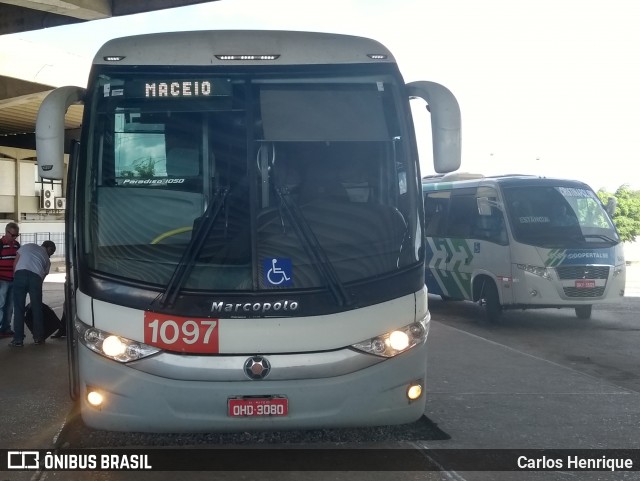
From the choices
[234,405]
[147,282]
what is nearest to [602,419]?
[234,405]

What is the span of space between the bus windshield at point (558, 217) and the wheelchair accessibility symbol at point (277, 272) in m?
8.47

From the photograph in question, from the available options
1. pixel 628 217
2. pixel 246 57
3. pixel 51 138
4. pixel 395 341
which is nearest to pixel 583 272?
pixel 395 341

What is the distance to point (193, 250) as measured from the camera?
4836 mm

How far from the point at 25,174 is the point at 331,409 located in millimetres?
44846

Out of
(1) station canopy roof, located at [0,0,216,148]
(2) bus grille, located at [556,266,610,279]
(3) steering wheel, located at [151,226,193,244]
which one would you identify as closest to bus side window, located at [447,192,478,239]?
(2) bus grille, located at [556,266,610,279]

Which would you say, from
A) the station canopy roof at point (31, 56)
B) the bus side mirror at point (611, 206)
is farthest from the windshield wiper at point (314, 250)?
the bus side mirror at point (611, 206)

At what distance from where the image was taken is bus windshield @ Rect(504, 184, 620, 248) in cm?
1261

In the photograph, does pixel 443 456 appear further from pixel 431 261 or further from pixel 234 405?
pixel 431 261

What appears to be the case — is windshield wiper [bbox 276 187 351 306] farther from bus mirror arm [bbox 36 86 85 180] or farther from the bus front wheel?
the bus front wheel

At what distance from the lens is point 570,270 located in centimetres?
1238

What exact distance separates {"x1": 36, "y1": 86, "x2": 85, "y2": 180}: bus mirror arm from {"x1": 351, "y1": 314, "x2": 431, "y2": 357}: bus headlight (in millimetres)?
2431

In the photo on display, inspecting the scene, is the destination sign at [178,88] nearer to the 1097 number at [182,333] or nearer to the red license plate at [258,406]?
the 1097 number at [182,333]

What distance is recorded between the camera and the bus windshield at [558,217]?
12.6 m

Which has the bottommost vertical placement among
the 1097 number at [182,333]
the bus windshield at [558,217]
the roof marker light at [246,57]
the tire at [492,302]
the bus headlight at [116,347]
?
the tire at [492,302]
